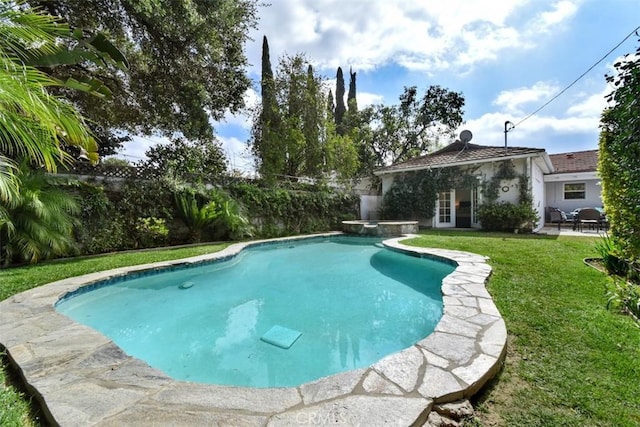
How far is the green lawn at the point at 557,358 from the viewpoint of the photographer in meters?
1.81

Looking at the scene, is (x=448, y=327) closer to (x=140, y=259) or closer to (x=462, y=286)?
(x=462, y=286)

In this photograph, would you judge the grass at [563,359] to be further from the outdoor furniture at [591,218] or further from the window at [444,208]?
the window at [444,208]

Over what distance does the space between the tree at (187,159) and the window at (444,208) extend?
11.4 m

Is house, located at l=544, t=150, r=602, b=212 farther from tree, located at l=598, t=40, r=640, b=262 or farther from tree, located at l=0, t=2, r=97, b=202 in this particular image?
tree, located at l=0, t=2, r=97, b=202

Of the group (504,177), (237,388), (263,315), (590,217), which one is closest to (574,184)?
(590,217)

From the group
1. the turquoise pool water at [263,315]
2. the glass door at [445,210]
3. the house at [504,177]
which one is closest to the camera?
the turquoise pool water at [263,315]

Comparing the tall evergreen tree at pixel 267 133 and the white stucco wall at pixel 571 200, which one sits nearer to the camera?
the tall evergreen tree at pixel 267 133

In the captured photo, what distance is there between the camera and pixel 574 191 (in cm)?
1609

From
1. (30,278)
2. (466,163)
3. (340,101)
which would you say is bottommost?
(30,278)

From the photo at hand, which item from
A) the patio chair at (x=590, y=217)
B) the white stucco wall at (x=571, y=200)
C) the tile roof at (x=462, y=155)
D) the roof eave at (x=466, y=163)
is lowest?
the patio chair at (x=590, y=217)

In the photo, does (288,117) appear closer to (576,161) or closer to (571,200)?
(571,200)

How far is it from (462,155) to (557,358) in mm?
13812

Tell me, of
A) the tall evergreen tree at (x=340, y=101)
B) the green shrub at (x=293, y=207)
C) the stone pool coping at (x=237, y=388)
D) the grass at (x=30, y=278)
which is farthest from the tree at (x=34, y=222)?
the tall evergreen tree at (x=340, y=101)

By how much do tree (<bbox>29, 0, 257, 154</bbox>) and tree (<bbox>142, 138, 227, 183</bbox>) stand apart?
93 centimetres
